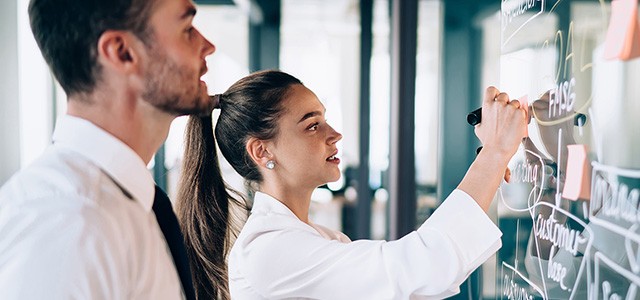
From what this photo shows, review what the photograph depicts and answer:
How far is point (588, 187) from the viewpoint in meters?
0.92

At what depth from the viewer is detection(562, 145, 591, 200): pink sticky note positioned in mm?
920

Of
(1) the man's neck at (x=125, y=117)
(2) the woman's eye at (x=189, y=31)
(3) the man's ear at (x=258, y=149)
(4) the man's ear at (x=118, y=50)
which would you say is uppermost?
(2) the woman's eye at (x=189, y=31)

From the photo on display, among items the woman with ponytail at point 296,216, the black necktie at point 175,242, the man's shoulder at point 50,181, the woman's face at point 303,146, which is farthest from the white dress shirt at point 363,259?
the man's shoulder at point 50,181

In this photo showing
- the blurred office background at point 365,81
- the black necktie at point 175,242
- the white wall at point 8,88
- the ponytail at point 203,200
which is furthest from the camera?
the white wall at point 8,88

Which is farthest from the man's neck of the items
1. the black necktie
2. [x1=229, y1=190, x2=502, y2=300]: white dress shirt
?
[x1=229, y1=190, x2=502, y2=300]: white dress shirt

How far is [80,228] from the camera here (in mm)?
797

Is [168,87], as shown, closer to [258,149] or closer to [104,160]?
[104,160]

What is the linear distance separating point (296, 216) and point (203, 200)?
233mm

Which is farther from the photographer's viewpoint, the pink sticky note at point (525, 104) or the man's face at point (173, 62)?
the pink sticky note at point (525, 104)

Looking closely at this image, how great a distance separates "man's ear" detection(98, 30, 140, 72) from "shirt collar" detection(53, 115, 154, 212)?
0.09 meters

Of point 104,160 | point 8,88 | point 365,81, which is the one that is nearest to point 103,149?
point 104,160

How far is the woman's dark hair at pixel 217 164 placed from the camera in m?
1.52

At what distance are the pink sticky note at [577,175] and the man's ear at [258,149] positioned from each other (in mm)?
702

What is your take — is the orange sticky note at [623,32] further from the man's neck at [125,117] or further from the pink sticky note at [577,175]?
the man's neck at [125,117]
